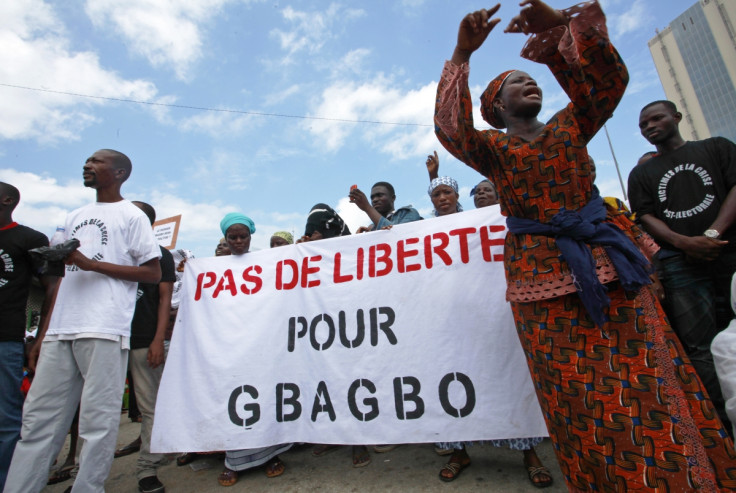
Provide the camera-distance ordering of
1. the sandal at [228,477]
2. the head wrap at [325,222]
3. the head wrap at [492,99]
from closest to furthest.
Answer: the head wrap at [492,99]
the sandal at [228,477]
the head wrap at [325,222]

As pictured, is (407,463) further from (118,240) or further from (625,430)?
(118,240)

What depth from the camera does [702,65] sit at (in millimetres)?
41344

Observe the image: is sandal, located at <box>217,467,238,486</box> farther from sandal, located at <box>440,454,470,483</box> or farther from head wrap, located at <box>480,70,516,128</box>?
head wrap, located at <box>480,70,516,128</box>

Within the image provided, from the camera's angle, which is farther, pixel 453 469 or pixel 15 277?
pixel 15 277

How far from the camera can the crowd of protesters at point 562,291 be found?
131 centimetres

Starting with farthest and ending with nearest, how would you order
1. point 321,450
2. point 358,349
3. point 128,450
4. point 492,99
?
1. point 128,450
2. point 321,450
3. point 358,349
4. point 492,99

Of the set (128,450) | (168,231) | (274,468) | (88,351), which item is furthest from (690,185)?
(168,231)

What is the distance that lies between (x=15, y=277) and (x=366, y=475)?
2.55m

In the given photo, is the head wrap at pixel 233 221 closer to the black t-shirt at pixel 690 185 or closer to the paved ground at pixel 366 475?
the paved ground at pixel 366 475

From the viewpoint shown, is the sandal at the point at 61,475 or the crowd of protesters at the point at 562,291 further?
the sandal at the point at 61,475

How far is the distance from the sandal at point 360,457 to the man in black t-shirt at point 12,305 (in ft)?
6.73

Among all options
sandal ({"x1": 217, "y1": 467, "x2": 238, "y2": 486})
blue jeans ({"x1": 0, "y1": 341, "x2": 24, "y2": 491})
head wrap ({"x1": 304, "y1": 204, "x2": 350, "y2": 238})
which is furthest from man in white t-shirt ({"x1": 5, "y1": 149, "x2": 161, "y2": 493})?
head wrap ({"x1": 304, "y1": 204, "x2": 350, "y2": 238})

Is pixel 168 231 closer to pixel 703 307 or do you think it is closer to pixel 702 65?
pixel 703 307

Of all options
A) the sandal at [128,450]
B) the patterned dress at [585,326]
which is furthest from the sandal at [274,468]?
the patterned dress at [585,326]
